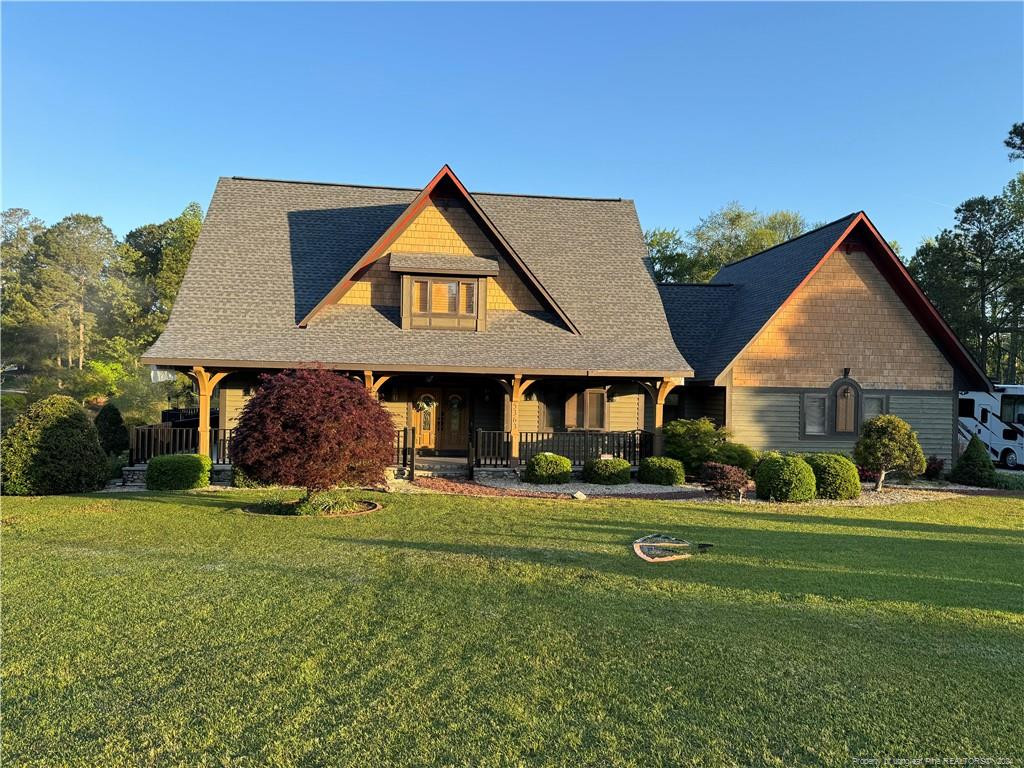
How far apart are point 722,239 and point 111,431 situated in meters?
46.5

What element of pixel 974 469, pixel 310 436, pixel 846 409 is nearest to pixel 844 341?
pixel 846 409

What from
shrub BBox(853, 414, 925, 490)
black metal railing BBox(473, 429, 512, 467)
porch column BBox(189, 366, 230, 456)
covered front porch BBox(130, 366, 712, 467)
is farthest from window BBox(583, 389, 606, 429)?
porch column BBox(189, 366, 230, 456)

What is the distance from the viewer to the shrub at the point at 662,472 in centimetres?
1495

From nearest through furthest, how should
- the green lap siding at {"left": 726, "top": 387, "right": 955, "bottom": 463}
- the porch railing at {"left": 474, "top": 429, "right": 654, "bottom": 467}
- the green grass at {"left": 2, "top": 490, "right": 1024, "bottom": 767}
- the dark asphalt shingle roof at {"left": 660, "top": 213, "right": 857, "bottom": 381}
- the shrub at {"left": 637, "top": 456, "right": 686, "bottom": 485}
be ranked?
the green grass at {"left": 2, "top": 490, "right": 1024, "bottom": 767} < the shrub at {"left": 637, "top": 456, "right": 686, "bottom": 485} < the porch railing at {"left": 474, "top": 429, "right": 654, "bottom": 467} < the green lap siding at {"left": 726, "top": 387, "right": 955, "bottom": 463} < the dark asphalt shingle roof at {"left": 660, "top": 213, "right": 857, "bottom": 381}

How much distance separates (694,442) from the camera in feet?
51.7

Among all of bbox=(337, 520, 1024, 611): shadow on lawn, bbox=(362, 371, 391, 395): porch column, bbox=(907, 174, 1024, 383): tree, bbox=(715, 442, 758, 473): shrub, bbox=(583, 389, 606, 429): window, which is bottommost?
bbox=(337, 520, 1024, 611): shadow on lawn

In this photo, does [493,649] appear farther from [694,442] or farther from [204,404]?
[204,404]

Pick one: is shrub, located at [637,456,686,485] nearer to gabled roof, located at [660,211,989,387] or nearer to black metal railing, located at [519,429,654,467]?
black metal railing, located at [519,429,654,467]

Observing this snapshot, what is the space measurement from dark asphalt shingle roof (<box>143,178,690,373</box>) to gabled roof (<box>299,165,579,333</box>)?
0.36m

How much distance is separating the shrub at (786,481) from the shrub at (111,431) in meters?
16.6

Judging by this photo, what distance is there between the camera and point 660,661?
4789 millimetres

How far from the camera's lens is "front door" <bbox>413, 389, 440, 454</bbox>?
58.8 feet

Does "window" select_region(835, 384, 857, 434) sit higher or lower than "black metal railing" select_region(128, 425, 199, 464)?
higher

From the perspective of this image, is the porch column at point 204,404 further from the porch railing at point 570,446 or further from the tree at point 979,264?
the tree at point 979,264
